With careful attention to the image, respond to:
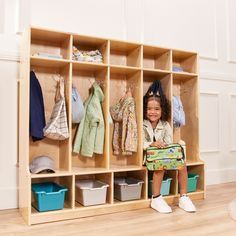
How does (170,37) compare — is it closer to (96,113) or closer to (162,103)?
(162,103)

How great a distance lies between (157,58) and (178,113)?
55 cm

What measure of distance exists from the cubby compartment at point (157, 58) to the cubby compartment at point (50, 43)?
0.64 metres

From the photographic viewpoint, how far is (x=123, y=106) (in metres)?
2.34

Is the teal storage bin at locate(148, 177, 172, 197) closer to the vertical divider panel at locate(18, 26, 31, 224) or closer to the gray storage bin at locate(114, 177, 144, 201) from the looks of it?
the gray storage bin at locate(114, 177, 144, 201)

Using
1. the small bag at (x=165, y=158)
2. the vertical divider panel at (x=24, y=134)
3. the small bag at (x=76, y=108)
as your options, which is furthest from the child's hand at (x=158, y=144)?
the vertical divider panel at (x=24, y=134)

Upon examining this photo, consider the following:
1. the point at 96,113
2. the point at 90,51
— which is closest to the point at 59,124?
the point at 96,113

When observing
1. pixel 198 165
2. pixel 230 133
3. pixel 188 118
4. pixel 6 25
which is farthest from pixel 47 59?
pixel 230 133

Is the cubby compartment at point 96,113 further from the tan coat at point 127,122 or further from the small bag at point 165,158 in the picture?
the small bag at point 165,158

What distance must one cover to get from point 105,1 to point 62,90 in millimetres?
1027

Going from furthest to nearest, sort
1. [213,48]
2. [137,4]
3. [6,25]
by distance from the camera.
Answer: [213,48] < [137,4] < [6,25]

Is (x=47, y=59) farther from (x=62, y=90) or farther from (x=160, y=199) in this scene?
(x=160, y=199)

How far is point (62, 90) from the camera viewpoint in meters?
2.11

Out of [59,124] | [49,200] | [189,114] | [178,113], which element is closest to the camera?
[49,200]

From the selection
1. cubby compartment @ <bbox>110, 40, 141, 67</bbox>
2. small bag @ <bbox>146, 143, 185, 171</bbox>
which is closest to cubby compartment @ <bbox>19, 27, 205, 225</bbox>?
cubby compartment @ <bbox>110, 40, 141, 67</bbox>
